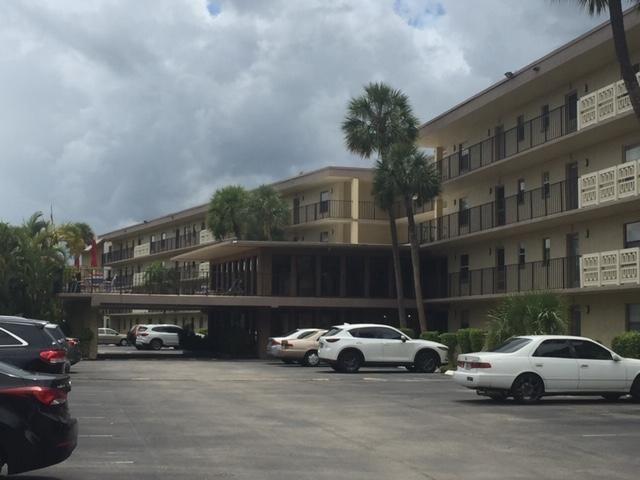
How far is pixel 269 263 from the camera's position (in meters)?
49.2

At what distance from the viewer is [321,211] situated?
2314 inches

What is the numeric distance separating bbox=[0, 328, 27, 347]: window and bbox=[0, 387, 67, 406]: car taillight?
278 inches

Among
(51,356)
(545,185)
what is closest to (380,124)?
(545,185)

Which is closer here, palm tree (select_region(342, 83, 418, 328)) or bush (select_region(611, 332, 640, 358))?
bush (select_region(611, 332, 640, 358))

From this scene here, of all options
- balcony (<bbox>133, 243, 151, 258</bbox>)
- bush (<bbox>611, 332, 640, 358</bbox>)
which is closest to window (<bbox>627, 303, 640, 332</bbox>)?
bush (<bbox>611, 332, 640, 358</bbox>)

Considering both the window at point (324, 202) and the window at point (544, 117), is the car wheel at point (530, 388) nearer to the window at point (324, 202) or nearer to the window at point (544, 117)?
the window at point (544, 117)

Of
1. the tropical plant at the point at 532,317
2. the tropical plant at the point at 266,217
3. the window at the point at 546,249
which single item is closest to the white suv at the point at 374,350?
the tropical plant at the point at 532,317

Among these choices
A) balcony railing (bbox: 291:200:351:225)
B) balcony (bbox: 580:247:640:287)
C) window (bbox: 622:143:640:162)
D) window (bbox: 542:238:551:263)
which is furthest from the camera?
balcony railing (bbox: 291:200:351:225)

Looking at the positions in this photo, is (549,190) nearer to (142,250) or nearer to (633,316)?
(633,316)

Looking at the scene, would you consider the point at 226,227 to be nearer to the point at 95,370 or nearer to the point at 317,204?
the point at 317,204

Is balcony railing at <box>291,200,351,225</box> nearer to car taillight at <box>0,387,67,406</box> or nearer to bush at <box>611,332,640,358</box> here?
bush at <box>611,332,640,358</box>

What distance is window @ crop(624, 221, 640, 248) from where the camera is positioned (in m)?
32.1

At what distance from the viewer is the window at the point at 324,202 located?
191 ft

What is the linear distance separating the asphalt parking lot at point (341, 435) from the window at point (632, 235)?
10.6m
